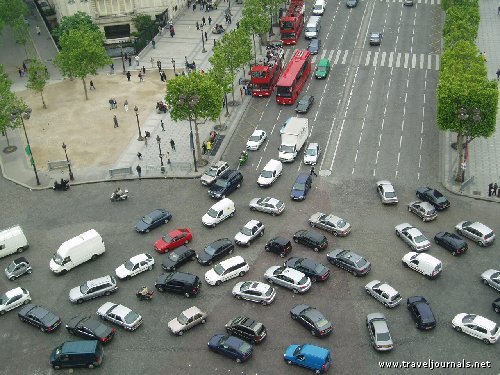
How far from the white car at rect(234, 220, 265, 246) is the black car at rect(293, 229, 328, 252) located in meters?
3.54

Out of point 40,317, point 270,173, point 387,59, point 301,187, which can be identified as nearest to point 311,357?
point 40,317

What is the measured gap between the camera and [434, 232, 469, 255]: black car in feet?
195

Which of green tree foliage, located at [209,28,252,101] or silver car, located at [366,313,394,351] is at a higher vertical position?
green tree foliage, located at [209,28,252,101]

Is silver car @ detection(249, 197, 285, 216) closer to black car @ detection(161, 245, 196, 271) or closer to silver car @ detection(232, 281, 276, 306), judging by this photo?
black car @ detection(161, 245, 196, 271)

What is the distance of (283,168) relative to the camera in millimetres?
74562

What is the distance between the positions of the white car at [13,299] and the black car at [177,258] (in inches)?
478

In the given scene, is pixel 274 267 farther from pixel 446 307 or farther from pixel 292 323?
pixel 446 307

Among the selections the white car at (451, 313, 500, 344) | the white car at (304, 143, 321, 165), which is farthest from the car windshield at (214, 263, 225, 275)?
the white car at (304, 143, 321, 165)

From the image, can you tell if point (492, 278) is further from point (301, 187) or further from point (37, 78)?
point (37, 78)

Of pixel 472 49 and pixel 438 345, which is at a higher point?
pixel 472 49

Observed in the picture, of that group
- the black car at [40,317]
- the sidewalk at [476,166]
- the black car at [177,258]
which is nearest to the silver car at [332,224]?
the black car at [177,258]

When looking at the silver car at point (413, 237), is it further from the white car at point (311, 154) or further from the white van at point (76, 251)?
the white van at point (76, 251)

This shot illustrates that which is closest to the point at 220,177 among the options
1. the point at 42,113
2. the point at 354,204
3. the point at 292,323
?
the point at 354,204

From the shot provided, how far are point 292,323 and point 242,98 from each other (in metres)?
44.6
